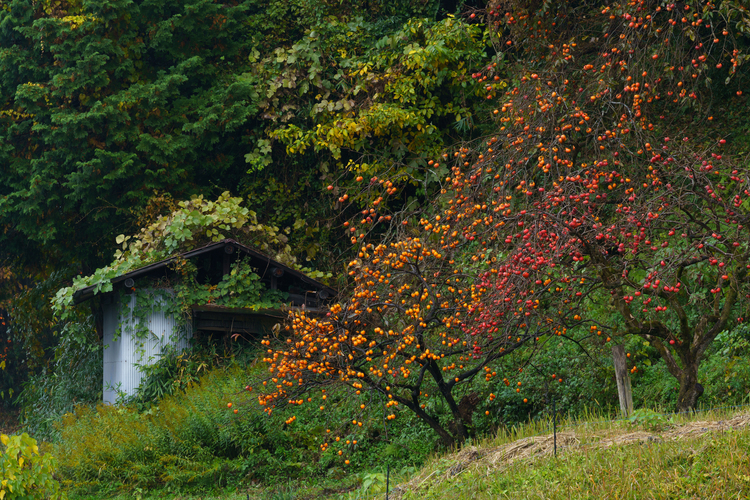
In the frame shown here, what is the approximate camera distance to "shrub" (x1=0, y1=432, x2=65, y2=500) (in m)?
5.31

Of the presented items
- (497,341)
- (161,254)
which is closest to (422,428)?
(497,341)

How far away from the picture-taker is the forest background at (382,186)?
7098mm

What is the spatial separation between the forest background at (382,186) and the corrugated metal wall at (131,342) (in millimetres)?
424

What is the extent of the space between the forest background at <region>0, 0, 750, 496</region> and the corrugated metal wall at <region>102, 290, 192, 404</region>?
0.42 metres

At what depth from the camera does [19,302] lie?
17.0m

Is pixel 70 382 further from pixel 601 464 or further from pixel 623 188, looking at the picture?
pixel 601 464

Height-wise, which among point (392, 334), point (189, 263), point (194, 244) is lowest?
point (392, 334)

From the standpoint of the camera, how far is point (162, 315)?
11.8 meters

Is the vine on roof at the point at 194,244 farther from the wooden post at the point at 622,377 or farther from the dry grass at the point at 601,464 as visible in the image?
the wooden post at the point at 622,377

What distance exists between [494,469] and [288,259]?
7.89m

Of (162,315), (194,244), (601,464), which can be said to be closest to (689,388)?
(601,464)

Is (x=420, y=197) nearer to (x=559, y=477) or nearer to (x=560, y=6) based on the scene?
(x=560, y=6)

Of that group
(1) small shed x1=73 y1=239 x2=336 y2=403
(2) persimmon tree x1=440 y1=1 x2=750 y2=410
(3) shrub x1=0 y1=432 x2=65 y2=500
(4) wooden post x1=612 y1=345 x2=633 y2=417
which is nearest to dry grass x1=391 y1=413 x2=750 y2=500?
(4) wooden post x1=612 y1=345 x2=633 y2=417

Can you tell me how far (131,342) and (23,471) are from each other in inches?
261
